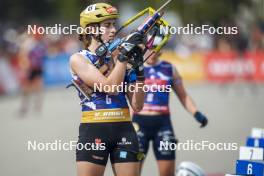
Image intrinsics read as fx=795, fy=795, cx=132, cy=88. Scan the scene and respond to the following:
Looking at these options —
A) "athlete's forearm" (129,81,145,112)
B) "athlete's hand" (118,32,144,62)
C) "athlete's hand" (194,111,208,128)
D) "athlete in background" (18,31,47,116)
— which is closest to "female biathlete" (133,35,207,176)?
"athlete's hand" (194,111,208,128)

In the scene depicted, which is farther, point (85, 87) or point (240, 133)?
point (240, 133)

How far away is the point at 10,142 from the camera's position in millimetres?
16141

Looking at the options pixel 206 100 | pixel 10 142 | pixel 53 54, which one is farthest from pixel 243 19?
pixel 10 142

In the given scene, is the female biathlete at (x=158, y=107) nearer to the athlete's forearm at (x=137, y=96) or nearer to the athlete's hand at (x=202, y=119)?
the athlete's hand at (x=202, y=119)

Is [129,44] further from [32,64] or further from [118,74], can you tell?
[32,64]

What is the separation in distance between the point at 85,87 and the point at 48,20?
45.9 meters

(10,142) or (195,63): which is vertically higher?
(195,63)

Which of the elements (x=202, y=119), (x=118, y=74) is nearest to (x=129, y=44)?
(x=118, y=74)

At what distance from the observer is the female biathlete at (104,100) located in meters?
6.80

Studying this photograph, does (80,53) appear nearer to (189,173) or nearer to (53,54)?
(189,173)

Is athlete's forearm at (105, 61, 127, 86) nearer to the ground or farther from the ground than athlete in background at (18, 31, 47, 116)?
nearer to the ground

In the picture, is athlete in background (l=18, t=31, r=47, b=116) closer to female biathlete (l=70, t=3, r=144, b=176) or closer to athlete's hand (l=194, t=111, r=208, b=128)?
athlete's hand (l=194, t=111, r=208, b=128)

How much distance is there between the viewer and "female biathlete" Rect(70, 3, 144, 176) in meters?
6.80

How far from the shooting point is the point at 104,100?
22.9ft
